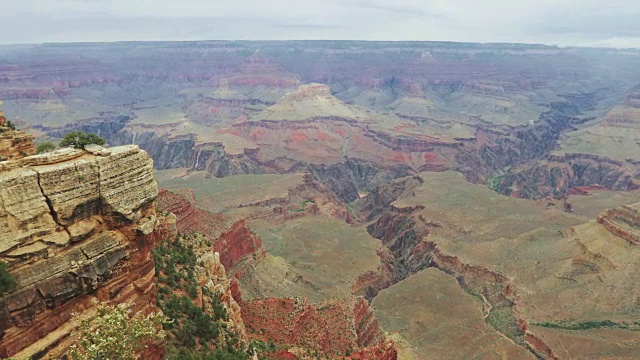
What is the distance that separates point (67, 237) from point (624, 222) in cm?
8750

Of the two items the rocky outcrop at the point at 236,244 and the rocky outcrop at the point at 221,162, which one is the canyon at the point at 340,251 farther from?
the rocky outcrop at the point at 221,162

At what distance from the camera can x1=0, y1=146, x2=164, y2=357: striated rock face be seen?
22938 millimetres

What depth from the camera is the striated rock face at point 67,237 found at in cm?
2294

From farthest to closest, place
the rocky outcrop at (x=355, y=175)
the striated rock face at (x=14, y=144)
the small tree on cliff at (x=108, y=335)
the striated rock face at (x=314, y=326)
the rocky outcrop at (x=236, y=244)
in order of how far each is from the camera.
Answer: the rocky outcrop at (x=355, y=175) < the rocky outcrop at (x=236, y=244) < the striated rock face at (x=314, y=326) < the striated rock face at (x=14, y=144) < the small tree on cliff at (x=108, y=335)

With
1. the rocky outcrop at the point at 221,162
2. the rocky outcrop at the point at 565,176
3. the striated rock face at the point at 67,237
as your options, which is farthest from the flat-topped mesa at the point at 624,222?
the rocky outcrop at the point at 221,162

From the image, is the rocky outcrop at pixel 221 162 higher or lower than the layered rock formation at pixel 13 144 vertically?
lower

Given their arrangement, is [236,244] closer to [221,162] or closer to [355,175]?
[221,162]

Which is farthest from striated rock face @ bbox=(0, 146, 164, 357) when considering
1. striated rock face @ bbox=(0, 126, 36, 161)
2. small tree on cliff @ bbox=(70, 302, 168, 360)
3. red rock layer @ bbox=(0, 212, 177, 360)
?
striated rock face @ bbox=(0, 126, 36, 161)

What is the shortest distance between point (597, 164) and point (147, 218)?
188 metres

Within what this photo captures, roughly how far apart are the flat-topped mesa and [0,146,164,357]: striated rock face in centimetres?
7907

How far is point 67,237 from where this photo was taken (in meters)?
24.7

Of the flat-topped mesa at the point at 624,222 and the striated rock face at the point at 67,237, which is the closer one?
the striated rock face at the point at 67,237

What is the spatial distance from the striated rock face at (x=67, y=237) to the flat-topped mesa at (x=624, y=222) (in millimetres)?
79074

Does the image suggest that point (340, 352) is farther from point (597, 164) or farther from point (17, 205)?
point (597, 164)
